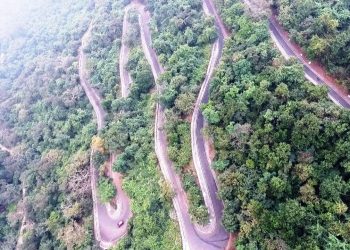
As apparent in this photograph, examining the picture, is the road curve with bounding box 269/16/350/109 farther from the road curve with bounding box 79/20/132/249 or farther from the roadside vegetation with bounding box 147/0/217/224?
the road curve with bounding box 79/20/132/249

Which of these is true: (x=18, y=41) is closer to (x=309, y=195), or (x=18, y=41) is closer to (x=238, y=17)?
(x=238, y=17)

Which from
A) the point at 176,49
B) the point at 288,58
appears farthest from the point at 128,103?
the point at 288,58

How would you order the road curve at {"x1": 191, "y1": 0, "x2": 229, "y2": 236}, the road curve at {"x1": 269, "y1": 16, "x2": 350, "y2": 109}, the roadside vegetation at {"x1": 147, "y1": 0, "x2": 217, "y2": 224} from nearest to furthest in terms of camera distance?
the road curve at {"x1": 269, "y1": 16, "x2": 350, "y2": 109}
the road curve at {"x1": 191, "y1": 0, "x2": 229, "y2": 236}
the roadside vegetation at {"x1": 147, "y1": 0, "x2": 217, "y2": 224}

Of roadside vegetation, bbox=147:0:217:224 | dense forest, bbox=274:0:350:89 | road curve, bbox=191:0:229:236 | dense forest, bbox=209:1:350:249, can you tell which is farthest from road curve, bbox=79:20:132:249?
dense forest, bbox=274:0:350:89

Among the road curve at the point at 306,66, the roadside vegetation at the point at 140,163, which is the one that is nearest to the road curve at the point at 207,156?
the roadside vegetation at the point at 140,163

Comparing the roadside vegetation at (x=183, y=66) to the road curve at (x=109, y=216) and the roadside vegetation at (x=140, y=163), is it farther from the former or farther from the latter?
the road curve at (x=109, y=216)
